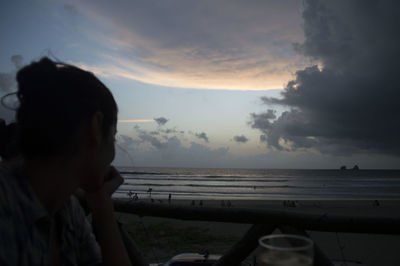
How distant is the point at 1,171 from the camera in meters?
1.02

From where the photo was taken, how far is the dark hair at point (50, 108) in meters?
1.04

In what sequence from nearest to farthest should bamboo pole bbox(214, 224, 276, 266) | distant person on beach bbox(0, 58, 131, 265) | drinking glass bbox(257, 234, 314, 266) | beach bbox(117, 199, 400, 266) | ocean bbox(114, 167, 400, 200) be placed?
drinking glass bbox(257, 234, 314, 266) < distant person on beach bbox(0, 58, 131, 265) < bamboo pole bbox(214, 224, 276, 266) < beach bbox(117, 199, 400, 266) < ocean bbox(114, 167, 400, 200)

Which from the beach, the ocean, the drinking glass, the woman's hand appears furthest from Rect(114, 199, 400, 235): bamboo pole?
the ocean

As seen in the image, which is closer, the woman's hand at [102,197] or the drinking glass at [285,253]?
the drinking glass at [285,253]

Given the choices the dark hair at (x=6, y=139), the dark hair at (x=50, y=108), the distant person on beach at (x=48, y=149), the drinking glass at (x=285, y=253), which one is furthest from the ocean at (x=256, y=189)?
the drinking glass at (x=285, y=253)

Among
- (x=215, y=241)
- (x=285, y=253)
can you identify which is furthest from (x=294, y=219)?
(x=215, y=241)

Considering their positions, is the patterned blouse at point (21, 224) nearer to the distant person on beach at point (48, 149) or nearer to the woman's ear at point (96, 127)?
the distant person on beach at point (48, 149)

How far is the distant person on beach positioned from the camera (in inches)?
38.2

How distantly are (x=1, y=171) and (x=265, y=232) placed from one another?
190cm

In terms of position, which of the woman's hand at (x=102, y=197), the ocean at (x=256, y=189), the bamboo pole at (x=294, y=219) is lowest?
the ocean at (x=256, y=189)

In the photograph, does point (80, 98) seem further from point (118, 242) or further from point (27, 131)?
point (118, 242)

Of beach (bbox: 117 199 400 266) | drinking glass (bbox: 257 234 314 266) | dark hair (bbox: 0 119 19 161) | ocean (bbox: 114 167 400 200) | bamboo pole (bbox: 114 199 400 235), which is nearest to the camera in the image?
drinking glass (bbox: 257 234 314 266)

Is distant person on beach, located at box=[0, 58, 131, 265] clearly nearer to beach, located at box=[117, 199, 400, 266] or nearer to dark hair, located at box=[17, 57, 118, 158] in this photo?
dark hair, located at box=[17, 57, 118, 158]

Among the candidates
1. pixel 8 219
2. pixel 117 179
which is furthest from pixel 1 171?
pixel 117 179
